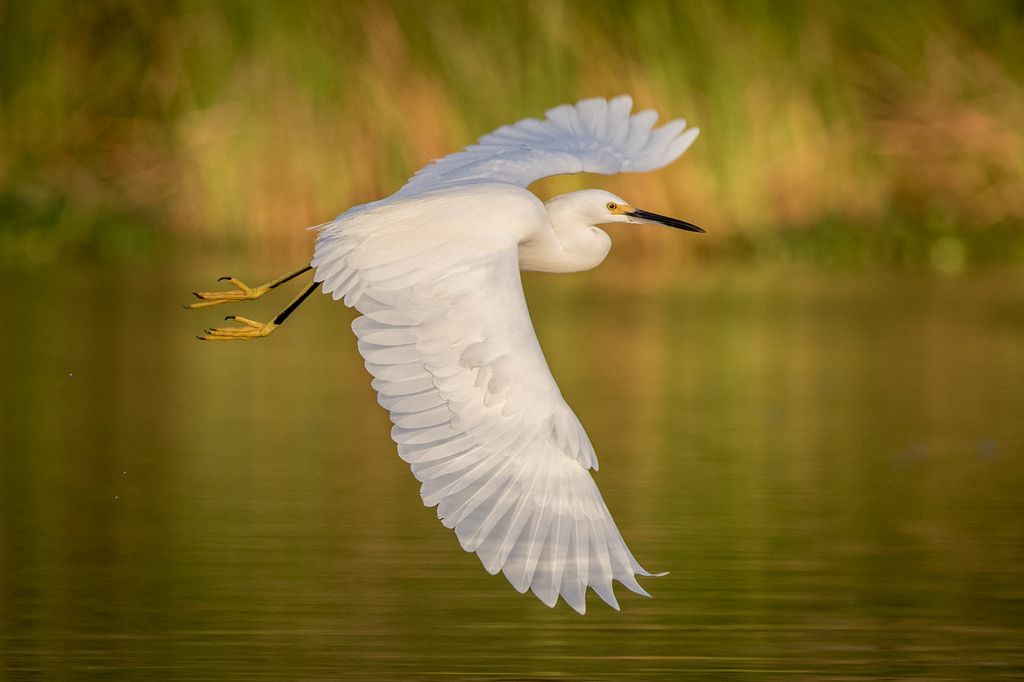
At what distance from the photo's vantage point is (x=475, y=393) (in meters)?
5.16

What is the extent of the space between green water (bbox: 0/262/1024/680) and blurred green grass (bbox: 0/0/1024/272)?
270cm

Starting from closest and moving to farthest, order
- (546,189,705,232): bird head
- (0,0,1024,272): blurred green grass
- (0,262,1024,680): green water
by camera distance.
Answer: (0,262,1024,680): green water < (546,189,705,232): bird head < (0,0,1024,272): blurred green grass

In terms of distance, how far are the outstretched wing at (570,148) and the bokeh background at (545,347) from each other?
138 centimetres

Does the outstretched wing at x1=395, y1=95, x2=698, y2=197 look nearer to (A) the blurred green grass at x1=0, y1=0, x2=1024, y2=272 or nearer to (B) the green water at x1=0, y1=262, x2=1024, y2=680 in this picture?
(B) the green water at x1=0, y1=262, x2=1024, y2=680

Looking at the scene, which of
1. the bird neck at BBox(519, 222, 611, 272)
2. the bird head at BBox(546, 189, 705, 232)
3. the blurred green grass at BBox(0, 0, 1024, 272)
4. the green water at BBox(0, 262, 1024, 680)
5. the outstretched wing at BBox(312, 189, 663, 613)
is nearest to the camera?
the outstretched wing at BBox(312, 189, 663, 613)

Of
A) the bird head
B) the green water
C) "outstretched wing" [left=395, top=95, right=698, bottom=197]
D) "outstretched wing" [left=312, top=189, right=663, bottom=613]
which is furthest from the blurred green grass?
"outstretched wing" [left=312, top=189, right=663, bottom=613]

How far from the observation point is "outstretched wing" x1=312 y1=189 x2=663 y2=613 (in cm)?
485

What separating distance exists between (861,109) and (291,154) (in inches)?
241

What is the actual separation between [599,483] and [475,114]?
834cm

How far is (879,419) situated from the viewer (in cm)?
1023

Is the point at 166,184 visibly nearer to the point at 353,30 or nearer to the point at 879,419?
the point at 353,30

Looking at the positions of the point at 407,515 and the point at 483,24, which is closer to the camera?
the point at 407,515

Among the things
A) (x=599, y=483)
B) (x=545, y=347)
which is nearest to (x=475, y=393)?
(x=599, y=483)

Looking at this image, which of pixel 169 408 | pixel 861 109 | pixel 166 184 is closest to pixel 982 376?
pixel 169 408
